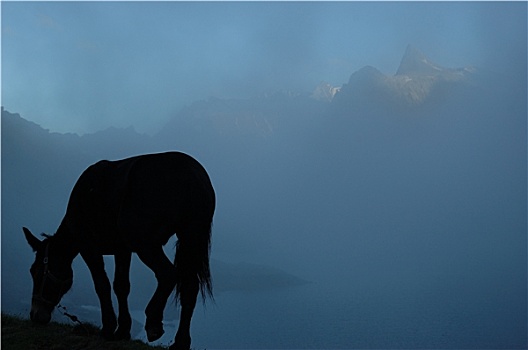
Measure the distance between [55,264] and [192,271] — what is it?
9.13 ft

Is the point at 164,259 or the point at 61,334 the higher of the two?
the point at 164,259

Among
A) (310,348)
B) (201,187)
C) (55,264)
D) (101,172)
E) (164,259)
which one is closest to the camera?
(164,259)

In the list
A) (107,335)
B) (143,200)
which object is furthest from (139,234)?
(107,335)

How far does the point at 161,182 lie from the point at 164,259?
1064 mm

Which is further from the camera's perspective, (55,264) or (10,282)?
(10,282)

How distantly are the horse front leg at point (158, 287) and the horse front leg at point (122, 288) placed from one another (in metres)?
1.56

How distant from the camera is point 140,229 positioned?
6008 millimetres

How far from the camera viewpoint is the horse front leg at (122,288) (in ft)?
24.1

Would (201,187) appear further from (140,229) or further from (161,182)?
(140,229)

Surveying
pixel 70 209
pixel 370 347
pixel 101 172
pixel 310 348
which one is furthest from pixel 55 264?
pixel 370 347

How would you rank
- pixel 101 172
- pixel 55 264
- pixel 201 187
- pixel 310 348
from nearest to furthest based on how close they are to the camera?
1. pixel 201 187
2. pixel 101 172
3. pixel 55 264
4. pixel 310 348

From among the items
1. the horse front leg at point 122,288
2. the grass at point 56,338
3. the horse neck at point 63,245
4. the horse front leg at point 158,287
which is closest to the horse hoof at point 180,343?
the horse front leg at point 158,287

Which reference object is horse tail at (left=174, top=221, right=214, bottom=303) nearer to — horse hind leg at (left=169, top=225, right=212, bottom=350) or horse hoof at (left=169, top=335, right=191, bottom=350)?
horse hind leg at (left=169, top=225, right=212, bottom=350)

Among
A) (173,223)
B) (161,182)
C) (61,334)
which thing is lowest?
(61,334)
